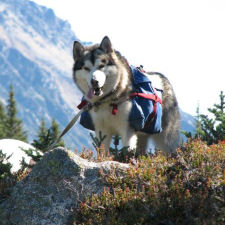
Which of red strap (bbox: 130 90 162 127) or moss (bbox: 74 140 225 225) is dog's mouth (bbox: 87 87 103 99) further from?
moss (bbox: 74 140 225 225)

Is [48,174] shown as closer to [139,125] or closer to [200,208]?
[200,208]

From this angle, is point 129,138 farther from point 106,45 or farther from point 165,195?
point 165,195

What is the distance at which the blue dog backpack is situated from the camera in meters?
7.56

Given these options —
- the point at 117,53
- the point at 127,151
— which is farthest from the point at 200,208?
the point at 117,53

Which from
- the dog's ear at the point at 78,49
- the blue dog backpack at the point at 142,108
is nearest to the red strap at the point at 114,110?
the blue dog backpack at the point at 142,108

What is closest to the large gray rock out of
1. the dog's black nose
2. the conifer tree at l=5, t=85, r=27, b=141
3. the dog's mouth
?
the dog's black nose

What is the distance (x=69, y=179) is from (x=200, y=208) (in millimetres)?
1783

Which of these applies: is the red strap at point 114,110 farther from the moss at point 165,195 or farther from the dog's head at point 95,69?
the moss at point 165,195

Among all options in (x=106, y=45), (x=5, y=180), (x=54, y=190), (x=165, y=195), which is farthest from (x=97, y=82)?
(x=165, y=195)

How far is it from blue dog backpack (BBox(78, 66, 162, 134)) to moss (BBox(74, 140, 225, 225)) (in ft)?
6.76

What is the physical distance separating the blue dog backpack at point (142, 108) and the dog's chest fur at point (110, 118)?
0.10 meters

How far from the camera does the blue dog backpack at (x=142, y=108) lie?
7.56 metres

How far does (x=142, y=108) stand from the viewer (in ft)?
25.5

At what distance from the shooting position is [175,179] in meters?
4.89
